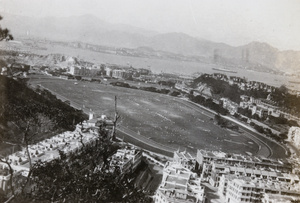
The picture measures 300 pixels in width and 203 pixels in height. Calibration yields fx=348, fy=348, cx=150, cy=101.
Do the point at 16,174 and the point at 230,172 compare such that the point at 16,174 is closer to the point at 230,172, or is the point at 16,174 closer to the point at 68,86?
the point at 230,172

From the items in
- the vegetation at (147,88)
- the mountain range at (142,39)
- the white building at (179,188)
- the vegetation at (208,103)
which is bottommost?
the white building at (179,188)

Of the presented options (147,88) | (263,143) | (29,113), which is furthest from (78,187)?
(147,88)

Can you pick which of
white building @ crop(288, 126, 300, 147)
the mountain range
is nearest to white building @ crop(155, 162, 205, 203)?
the mountain range

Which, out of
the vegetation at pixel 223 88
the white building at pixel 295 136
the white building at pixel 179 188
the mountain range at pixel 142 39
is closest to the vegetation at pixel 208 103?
the vegetation at pixel 223 88

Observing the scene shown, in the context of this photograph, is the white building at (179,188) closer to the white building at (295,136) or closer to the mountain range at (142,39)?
the mountain range at (142,39)

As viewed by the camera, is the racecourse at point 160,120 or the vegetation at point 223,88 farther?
the vegetation at point 223,88

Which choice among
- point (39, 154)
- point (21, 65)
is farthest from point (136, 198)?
point (21, 65)
